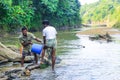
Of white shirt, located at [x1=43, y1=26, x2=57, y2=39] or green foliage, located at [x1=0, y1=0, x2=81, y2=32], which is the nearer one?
white shirt, located at [x1=43, y1=26, x2=57, y2=39]

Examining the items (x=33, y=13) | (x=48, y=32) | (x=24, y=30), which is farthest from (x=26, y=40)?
(x=33, y=13)

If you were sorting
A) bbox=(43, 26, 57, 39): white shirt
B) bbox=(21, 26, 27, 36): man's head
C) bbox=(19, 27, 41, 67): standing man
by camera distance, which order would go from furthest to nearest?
bbox=(19, 27, 41, 67): standing man → bbox=(21, 26, 27, 36): man's head → bbox=(43, 26, 57, 39): white shirt

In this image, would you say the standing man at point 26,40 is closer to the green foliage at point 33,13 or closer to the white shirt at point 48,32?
the white shirt at point 48,32

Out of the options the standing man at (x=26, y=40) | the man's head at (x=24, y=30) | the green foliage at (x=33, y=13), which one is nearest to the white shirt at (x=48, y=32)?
the standing man at (x=26, y=40)

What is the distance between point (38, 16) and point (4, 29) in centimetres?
2077

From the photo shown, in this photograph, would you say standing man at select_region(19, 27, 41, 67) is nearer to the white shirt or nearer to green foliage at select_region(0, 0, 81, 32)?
the white shirt

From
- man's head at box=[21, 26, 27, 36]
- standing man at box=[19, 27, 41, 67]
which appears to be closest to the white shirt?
standing man at box=[19, 27, 41, 67]

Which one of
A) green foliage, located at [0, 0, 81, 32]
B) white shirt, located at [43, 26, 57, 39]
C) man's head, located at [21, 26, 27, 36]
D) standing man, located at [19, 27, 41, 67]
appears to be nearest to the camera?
white shirt, located at [43, 26, 57, 39]

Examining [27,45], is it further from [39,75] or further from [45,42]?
[39,75]

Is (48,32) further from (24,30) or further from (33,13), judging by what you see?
(33,13)

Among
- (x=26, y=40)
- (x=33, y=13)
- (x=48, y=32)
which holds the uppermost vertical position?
(x=33, y=13)

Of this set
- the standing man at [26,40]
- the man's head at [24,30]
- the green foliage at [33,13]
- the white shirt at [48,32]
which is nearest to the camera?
the white shirt at [48,32]

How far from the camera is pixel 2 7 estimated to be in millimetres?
27906

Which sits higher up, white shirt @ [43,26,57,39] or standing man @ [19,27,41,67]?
white shirt @ [43,26,57,39]
